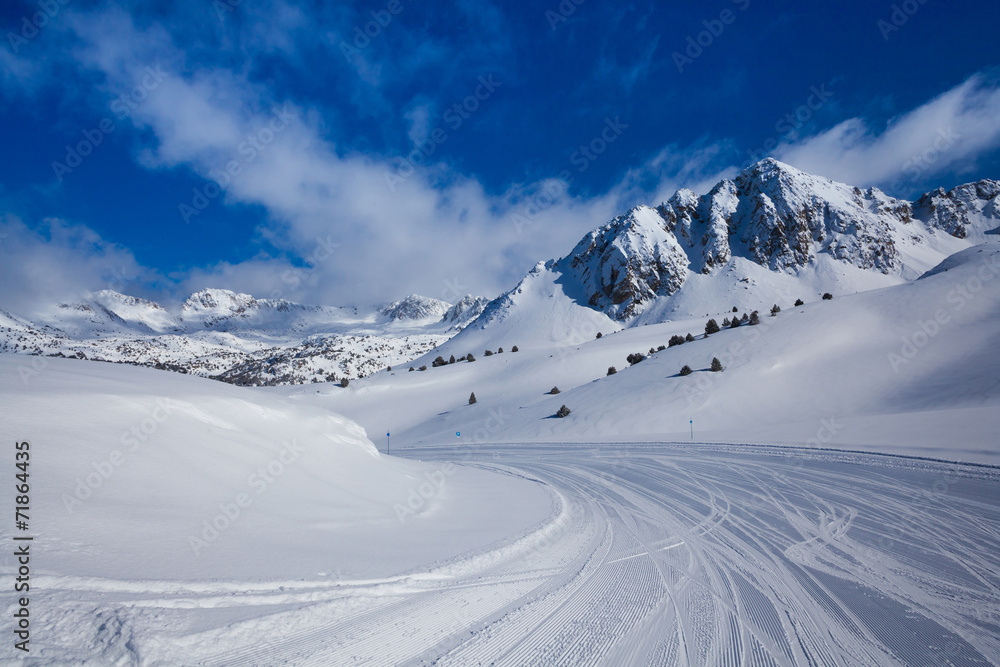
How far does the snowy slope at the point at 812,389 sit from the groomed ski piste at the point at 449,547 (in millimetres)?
3259

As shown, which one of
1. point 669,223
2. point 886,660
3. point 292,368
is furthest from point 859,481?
point 292,368

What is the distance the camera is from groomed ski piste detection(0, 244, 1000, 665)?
3318 mm

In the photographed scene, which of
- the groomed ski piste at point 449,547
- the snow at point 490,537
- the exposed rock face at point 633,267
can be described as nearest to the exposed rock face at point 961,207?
the exposed rock face at point 633,267

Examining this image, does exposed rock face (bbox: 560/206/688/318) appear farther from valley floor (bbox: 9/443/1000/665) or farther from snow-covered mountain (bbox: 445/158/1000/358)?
valley floor (bbox: 9/443/1000/665)

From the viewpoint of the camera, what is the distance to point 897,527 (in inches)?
252

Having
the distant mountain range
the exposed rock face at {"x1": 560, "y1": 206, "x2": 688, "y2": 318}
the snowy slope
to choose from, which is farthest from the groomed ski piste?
the exposed rock face at {"x1": 560, "y1": 206, "x2": 688, "y2": 318}

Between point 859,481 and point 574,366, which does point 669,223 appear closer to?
point 574,366

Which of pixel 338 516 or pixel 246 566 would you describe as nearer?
pixel 246 566

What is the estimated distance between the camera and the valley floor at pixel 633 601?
121 inches

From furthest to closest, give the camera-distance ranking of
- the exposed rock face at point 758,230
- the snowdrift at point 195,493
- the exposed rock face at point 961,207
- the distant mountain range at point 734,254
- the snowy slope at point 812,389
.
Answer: the exposed rock face at point 961,207, the exposed rock face at point 758,230, the distant mountain range at point 734,254, the snowy slope at point 812,389, the snowdrift at point 195,493

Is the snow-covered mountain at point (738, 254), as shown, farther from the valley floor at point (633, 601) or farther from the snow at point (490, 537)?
the valley floor at point (633, 601)

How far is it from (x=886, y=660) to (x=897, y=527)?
4.28 meters

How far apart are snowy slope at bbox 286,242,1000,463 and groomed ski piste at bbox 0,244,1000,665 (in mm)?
3259

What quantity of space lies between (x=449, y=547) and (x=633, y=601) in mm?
2475
